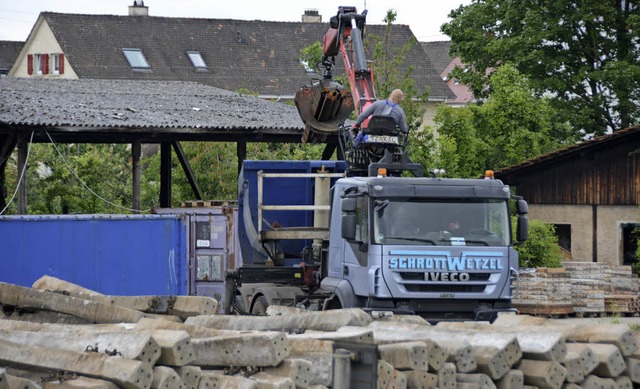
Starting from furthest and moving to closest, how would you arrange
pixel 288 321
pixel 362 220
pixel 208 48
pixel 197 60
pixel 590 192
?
pixel 208 48 → pixel 197 60 → pixel 590 192 → pixel 362 220 → pixel 288 321

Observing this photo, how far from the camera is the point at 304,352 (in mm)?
12195

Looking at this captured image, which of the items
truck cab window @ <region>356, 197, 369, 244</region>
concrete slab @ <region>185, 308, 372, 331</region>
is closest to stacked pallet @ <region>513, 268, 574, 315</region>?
truck cab window @ <region>356, 197, 369, 244</region>

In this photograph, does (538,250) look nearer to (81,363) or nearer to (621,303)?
(621,303)

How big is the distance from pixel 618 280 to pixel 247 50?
46544mm

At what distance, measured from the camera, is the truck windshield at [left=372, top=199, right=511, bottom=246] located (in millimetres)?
17125

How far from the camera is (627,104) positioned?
43.1 m

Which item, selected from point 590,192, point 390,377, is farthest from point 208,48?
point 390,377

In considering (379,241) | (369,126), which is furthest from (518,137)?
(379,241)

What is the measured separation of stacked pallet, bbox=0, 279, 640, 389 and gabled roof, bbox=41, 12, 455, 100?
2160 inches

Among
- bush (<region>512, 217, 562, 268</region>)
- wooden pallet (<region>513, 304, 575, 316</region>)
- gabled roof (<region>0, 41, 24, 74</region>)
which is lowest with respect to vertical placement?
wooden pallet (<region>513, 304, 575, 316</region>)

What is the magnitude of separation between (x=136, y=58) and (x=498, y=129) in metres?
A: 36.1

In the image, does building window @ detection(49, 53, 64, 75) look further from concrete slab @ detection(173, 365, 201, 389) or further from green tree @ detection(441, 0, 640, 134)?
concrete slab @ detection(173, 365, 201, 389)

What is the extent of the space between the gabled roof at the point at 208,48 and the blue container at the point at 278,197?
47.5 meters

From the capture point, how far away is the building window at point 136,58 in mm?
69438
